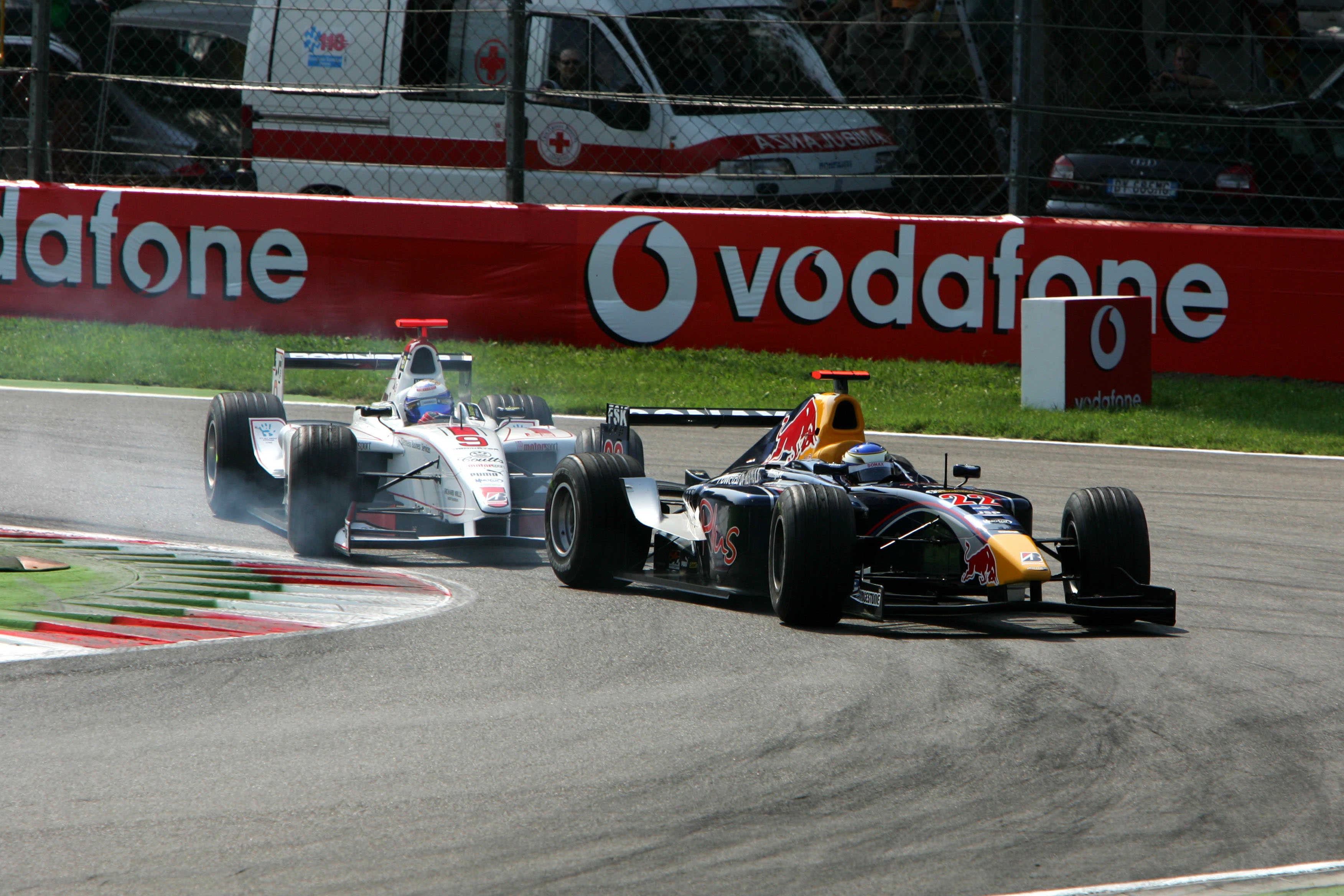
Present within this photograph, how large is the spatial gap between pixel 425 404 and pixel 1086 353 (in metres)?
6.09

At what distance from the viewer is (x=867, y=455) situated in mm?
6906

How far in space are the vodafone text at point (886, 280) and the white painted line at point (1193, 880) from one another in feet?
32.4

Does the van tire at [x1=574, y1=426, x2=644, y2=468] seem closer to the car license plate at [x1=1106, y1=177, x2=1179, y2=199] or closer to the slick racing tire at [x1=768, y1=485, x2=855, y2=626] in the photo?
the slick racing tire at [x1=768, y1=485, x2=855, y2=626]

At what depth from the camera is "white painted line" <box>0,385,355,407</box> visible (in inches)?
484

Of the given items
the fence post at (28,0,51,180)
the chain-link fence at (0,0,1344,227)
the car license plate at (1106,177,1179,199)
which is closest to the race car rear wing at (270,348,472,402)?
the chain-link fence at (0,0,1344,227)

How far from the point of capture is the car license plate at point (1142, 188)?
14.5 metres

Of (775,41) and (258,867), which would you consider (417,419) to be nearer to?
(258,867)

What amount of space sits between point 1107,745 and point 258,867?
2.49 meters

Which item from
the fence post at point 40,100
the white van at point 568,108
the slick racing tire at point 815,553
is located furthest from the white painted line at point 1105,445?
the fence post at point 40,100

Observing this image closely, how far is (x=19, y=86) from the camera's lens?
15570mm

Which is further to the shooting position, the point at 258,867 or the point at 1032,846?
the point at 1032,846

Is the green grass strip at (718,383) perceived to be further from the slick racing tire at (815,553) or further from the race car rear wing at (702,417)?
the slick racing tire at (815,553)

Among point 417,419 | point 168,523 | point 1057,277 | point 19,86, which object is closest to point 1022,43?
point 1057,277

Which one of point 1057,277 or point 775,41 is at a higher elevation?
point 775,41
